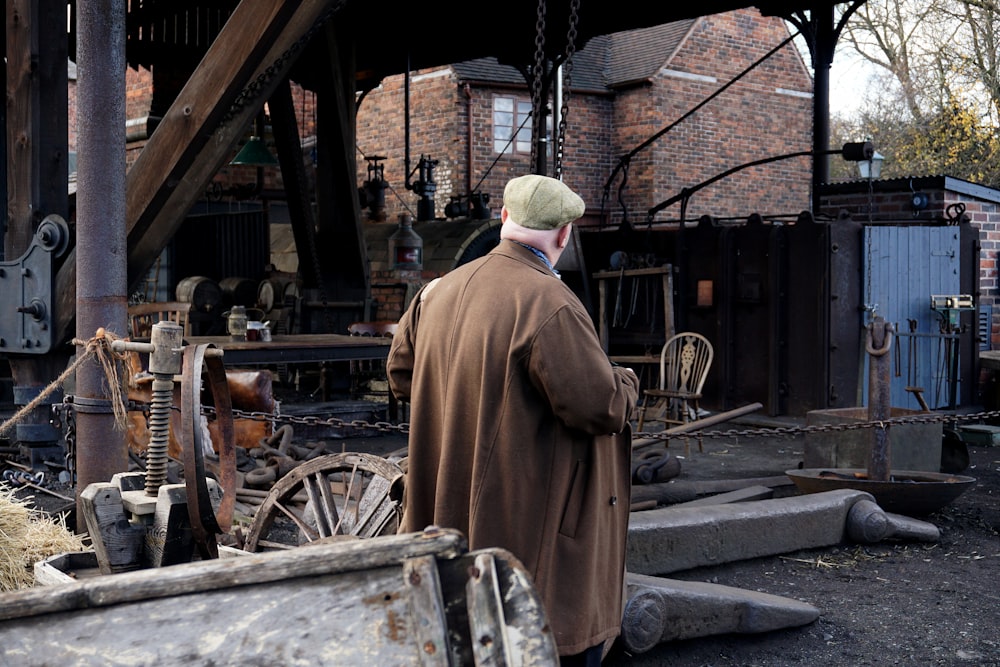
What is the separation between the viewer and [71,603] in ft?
6.44

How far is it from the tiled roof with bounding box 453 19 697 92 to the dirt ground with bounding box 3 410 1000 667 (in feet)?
55.5

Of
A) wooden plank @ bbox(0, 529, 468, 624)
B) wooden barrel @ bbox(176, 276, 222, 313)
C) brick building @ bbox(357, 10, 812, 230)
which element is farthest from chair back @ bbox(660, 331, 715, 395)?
brick building @ bbox(357, 10, 812, 230)

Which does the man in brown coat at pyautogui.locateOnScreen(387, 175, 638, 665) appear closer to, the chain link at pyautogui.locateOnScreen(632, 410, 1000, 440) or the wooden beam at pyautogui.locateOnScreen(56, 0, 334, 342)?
the chain link at pyautogui.locateOnScreen(632, 410, 1000, 440)

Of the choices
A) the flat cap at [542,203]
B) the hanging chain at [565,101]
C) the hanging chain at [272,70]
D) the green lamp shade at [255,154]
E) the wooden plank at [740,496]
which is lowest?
the wooden plank at [740,496]

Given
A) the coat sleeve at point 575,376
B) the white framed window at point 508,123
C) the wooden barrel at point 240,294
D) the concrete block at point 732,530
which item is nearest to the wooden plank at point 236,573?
the coat sleeve at point 575,376

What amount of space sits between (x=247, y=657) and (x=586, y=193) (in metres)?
22.7

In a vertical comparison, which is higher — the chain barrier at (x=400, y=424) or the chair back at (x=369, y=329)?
the chair back at (x=369, y=329)

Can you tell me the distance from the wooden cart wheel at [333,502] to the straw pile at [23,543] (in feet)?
2.48

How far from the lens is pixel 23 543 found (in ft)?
15.1

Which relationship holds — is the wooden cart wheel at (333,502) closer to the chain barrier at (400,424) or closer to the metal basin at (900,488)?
the chain barrier at (400,424)

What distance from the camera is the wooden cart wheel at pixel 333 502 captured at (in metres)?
4.36

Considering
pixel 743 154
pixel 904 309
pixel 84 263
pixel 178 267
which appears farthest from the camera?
pixel 743 154

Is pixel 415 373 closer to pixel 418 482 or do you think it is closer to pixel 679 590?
pixel 418 482

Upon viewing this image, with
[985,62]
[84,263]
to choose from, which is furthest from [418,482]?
[985,62]
